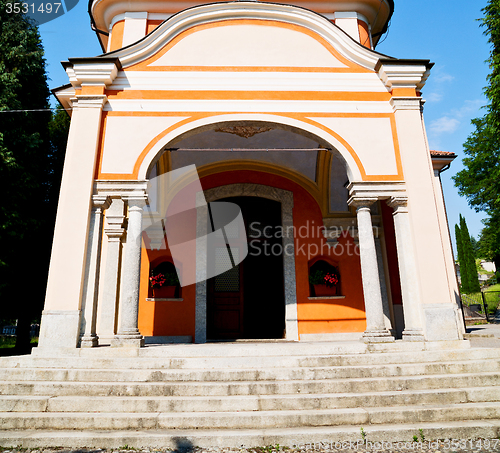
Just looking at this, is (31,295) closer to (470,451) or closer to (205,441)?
(205,441)

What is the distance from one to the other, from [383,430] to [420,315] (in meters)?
2.76

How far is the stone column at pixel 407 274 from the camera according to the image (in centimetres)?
582

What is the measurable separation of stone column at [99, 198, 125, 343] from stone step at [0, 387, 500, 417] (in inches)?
127

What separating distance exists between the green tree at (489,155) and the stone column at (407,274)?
24.9 feet

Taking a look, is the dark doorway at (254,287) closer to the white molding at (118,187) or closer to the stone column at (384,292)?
the stone column at (384,292)

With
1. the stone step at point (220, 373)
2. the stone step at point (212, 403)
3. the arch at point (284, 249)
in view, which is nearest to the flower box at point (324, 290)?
the arch at point (284, 249)

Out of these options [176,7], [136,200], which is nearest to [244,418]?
[136,200]

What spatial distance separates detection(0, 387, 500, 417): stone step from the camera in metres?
4.04

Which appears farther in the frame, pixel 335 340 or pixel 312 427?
pixel 335 340

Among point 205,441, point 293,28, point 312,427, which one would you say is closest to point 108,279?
point 205,441

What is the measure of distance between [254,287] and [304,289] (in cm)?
156

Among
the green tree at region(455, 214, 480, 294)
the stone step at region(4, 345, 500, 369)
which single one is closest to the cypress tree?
the green tree at region(455, 214, 480, 294)

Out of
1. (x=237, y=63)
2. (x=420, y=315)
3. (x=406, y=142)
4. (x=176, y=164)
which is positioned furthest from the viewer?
(x=176, y=164)

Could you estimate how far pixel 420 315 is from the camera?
5.82 m
